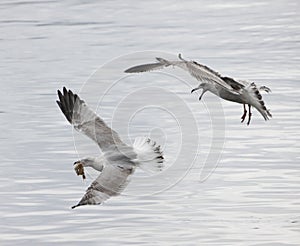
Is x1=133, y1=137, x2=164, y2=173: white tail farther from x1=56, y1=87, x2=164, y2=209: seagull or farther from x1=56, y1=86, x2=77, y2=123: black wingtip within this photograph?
x1=56, y1=86, x2=77, y2=123: black wingtip

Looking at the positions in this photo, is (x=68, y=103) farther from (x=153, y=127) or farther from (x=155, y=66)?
(x=153, y=127)

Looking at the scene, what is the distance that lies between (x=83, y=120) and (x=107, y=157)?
854 mm

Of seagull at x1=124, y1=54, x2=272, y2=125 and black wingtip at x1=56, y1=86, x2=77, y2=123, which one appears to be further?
black wingtip at x1=56, y1=86, x2=77, y2=123

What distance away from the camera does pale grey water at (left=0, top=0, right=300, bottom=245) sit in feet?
36.2

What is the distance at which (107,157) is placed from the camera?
35.6ft

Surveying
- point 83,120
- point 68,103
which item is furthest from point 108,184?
point 68,103

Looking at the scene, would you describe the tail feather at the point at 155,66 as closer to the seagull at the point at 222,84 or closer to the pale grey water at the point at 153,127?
the seagull at the point at 222,84

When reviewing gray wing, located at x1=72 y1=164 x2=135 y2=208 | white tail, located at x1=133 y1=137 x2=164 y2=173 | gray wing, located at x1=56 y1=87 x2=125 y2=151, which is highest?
gray wing, located at x1=56 y1=87 x2=125 y2=151

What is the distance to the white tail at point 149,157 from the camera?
1046 cm

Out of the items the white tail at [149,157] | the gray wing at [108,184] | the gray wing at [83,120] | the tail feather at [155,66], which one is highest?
the tail feather at [155,66]

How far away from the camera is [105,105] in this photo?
1558 centimetres

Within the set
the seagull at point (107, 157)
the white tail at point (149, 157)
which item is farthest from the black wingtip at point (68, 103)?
the white tail at point (149, 157)

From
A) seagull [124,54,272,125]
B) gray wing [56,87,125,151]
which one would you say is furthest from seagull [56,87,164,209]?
seagull [124,54,272,125]

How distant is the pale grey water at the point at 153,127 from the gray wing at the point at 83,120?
75cm
